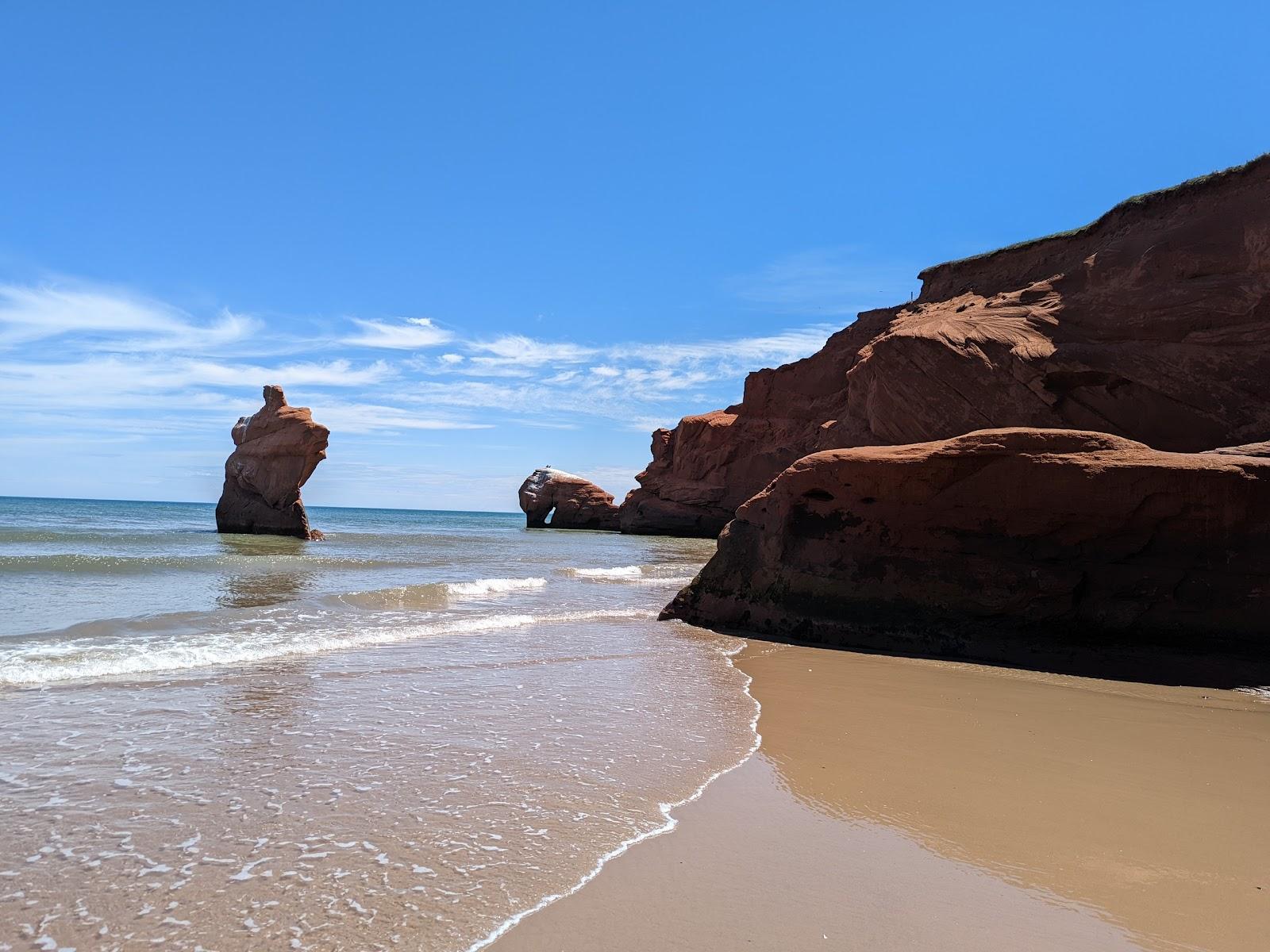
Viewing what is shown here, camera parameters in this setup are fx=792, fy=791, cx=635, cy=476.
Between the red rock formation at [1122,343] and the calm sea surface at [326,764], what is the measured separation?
33.6ft

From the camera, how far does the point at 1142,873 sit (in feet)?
10.8

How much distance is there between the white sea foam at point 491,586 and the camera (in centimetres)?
1497

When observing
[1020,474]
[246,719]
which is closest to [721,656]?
[1020,474]

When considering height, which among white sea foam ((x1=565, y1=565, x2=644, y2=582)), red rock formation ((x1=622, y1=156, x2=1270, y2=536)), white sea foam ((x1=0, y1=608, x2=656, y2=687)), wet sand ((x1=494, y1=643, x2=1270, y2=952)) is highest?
red rock formation ((x1=622, y1=156, x2=1270, y2=536))

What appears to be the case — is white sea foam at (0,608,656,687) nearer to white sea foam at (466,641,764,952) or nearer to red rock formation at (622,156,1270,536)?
white sea foam at (466,641,764,952)

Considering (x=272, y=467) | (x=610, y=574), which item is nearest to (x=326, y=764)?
(x=610, y=574)

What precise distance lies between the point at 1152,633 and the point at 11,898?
8.85 metres

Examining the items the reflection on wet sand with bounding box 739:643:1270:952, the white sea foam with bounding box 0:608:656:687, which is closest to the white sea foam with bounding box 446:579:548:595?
the white sea foam with bounding box 0:608:656:687

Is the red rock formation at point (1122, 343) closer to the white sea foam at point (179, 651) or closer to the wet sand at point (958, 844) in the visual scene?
the wet sand at point (958, 844)

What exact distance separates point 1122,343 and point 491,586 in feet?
44.9

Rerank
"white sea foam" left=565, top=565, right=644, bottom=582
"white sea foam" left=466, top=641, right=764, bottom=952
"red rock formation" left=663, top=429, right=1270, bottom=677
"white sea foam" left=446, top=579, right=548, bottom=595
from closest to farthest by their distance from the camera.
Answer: "white sea foam" left=466, top=641, right=764, bottom=952, "red rock formation" left=663, top=429, right=1270, bottom=677, "white sea foam" left=446, top=579, right=548, bottom=595, "white sea foam" left=565, top=565, right=644, bottom=582

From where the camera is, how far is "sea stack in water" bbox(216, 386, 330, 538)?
31.4 m

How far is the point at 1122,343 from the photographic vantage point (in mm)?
16125

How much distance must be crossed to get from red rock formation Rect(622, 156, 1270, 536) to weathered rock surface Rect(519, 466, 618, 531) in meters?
38.7
